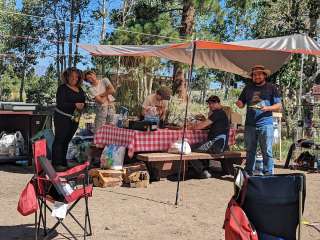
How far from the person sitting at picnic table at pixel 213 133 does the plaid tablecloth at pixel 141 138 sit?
14 cm

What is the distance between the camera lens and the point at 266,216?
348cm

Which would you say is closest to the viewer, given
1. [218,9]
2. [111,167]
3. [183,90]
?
[111,167]

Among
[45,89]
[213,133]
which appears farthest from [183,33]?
[45,89]

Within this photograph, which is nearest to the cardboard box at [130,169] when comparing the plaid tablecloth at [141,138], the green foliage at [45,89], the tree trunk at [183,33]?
the plaid tablecloth at [141,138]

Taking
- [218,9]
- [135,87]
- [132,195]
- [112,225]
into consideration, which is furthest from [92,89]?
[218,9]

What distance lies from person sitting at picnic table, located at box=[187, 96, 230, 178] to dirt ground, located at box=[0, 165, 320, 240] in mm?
250

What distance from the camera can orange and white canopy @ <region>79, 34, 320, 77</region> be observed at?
6535mm

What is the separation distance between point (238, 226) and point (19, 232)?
7.30ft

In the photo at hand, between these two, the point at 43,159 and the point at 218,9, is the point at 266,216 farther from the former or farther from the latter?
the point at 218,9

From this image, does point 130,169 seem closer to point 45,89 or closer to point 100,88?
point 100,88

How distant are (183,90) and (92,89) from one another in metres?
8.10

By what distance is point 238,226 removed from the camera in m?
3.28

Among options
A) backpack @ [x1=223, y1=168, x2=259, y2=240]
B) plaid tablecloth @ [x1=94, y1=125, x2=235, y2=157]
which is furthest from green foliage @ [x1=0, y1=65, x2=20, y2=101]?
backpack @ [x1=223, y1=168, x2=259, y2=240]

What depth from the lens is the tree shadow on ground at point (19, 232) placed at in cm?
448
